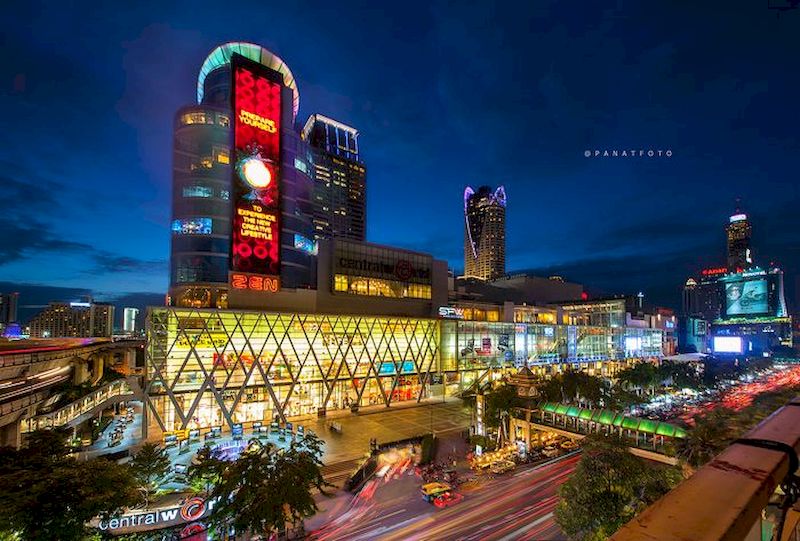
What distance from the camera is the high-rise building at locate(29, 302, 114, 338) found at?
184m

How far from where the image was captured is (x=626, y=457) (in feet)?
81.8

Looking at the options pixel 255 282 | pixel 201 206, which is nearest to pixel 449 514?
pixel 255 282

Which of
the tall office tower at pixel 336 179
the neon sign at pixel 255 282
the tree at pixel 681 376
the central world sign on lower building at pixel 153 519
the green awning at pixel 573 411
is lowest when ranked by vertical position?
the tree at pixel 681 376

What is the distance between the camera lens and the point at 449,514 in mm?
28812

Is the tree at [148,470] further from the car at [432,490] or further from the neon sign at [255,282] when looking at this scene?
the neon sign at [255,282]

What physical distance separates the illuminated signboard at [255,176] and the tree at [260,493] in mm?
35634

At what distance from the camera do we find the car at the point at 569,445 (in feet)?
140

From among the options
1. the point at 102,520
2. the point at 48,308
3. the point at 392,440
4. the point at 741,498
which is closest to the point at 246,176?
the point at 392,440

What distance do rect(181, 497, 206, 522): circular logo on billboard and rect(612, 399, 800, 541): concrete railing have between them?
1069 inches

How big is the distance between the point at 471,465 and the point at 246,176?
1898 inches

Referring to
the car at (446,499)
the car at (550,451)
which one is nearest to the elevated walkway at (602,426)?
the car at (550,451)

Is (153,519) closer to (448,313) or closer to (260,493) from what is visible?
(260,493)

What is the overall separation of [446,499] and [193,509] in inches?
683

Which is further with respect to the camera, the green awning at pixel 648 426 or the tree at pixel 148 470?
the green awning at pixel 648 426
